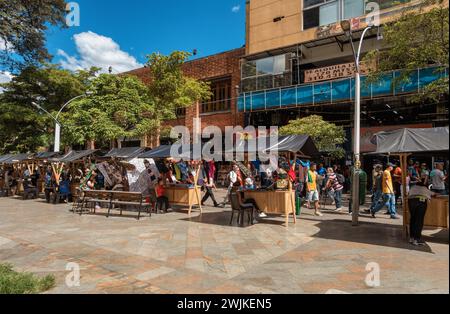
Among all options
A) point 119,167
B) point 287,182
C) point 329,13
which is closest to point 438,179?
point 287,182

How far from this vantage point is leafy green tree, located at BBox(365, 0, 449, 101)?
9742 millimetres

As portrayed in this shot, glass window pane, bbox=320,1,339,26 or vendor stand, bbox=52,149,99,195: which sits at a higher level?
glass window pane, bbox=320,1,339,26

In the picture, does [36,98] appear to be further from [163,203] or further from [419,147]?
[419,147]

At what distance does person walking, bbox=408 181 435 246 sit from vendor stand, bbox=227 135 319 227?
3049 mm

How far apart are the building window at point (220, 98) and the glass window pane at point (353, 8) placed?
991 centimetres

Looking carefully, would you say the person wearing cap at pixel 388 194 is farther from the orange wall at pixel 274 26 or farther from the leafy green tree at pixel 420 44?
the orange wall at pixel 274 26

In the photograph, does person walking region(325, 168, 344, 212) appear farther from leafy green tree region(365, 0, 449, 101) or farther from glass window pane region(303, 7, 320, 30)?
glass window pane region(303, 7, 320, 30)

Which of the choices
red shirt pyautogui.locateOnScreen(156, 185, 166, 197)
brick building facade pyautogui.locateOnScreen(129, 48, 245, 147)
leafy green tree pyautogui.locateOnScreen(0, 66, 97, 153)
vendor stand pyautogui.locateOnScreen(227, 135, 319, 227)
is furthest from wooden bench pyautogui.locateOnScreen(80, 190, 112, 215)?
leafy green tree pyautogui.locateOnScreen(0, 66, 97, 153)

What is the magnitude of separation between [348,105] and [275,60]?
5.83 meters

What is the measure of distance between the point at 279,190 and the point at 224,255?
12.2 ft

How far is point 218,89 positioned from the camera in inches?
1107

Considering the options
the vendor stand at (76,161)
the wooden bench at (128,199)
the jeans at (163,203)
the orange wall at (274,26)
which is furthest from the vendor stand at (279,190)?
the orange wall at (274,26)

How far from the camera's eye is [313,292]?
4562 mm
